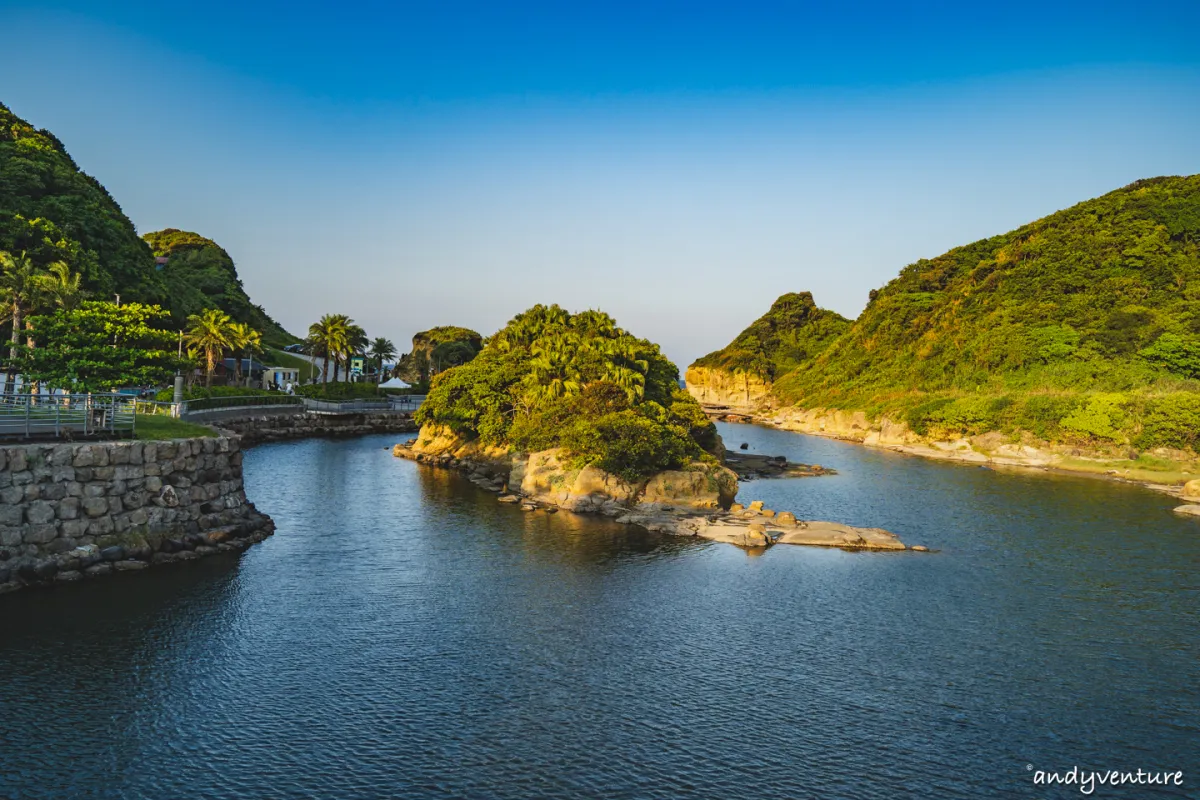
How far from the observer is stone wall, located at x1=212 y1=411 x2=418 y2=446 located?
85.2m

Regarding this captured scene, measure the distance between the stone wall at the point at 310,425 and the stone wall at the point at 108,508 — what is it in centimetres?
4353

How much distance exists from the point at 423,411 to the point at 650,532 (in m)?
43.8

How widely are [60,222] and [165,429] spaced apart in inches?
2933

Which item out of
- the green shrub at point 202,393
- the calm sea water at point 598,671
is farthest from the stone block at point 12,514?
the green shrub at point 202,393

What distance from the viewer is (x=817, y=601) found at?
33.3 metres

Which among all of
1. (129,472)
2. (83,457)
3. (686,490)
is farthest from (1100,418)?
(83,457)

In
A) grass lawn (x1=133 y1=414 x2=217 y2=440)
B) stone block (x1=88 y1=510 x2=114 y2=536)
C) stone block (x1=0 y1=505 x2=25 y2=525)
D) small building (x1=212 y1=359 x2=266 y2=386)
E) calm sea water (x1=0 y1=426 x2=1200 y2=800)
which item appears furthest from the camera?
small building (x1=212 y1=359 x2=266 y2=386)

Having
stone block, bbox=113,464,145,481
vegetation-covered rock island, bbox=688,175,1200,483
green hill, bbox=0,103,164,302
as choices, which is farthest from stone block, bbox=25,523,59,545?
vegetation-covered rock island, bbox=688,175,1200,483

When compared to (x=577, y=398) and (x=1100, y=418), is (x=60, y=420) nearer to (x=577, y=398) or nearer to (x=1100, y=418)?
(x=577, y=398)

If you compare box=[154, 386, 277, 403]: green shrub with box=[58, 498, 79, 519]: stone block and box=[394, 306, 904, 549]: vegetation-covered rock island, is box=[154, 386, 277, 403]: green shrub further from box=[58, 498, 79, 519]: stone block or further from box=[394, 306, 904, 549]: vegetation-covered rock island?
box=[58, 498, 79, 519]: stone block

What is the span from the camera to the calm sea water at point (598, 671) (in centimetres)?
1872

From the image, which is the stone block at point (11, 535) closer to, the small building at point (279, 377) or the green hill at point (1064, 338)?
the green hill at point (1064, 338)

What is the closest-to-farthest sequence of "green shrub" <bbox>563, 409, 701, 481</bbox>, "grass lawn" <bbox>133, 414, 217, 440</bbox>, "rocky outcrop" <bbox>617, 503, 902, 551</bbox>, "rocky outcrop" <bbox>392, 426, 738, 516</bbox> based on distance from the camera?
"grass lawn" <bbox>133, 414, 217, 440</bbox>, "rocky outcrop" <bbox>617, 503, 902, 551</bbox>, "rocky outcrop" <bbox>392, 426, 738, 516</bbox>, "green shrub" <bbox>563, 409, 701, 481</bbox>

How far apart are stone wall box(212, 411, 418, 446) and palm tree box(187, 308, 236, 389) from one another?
30.9 feet
